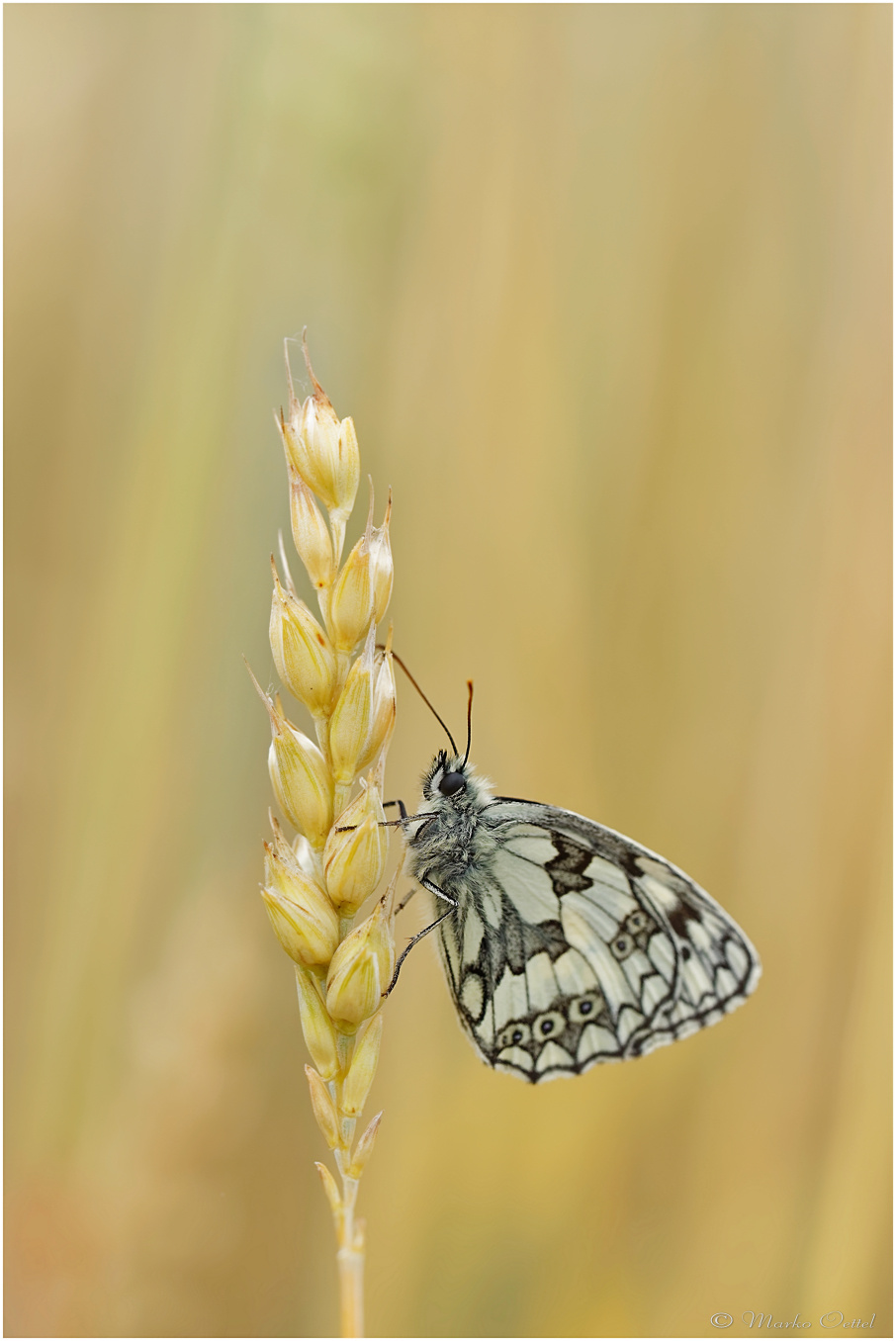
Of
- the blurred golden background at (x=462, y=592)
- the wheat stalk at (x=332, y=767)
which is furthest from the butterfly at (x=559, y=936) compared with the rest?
the blurred golden background at (x=462, y=592)

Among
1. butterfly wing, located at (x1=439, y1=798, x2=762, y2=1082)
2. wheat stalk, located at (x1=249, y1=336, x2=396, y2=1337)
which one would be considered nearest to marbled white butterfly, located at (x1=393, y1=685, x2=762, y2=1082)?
butterfly wing, located at (x1=439, y1=798, x2=762, y2=1082)

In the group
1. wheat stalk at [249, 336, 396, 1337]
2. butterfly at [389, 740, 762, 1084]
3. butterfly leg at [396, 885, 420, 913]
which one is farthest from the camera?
butterfly at [389, 740, 762, 1084]

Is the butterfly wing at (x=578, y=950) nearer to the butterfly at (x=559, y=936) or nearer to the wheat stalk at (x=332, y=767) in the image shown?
the butterfly at (x=559, y=936)

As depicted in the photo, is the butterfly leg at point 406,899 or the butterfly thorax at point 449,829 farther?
the butterfly thorax at point 449,829

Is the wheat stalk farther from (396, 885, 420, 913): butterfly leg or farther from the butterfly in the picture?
the butterfly

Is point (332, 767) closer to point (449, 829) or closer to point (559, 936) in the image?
point (449, 829)

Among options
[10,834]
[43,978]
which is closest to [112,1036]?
[43,978]
